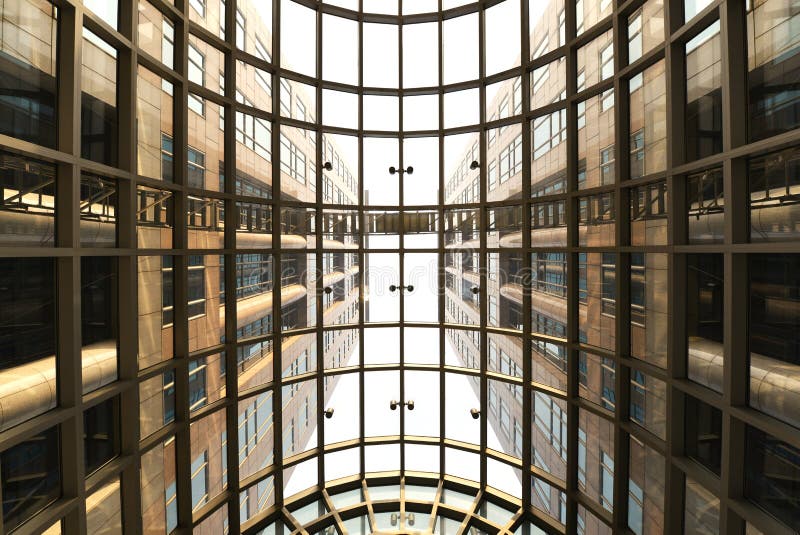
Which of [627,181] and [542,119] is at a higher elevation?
[542,119]

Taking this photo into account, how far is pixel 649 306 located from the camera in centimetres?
672

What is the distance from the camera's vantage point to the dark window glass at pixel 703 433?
18.0 ft

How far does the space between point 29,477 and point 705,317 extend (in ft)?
35.0

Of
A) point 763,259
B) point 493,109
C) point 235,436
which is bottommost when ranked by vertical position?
point 235,436

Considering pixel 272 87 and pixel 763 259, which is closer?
pixel 763 259

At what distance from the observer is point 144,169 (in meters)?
6.52

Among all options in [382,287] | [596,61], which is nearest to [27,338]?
[382,287]

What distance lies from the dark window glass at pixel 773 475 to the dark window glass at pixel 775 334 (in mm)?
454

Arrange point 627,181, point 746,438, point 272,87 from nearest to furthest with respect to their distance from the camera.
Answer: point 746,438 < point 627,181 < point 272,87

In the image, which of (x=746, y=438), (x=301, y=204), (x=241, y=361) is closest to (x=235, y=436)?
(x=241, y=361)

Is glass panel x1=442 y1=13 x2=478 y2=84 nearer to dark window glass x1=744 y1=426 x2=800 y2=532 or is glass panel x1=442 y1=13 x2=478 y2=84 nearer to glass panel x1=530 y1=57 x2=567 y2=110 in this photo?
glass panel x1=530 y1=57 x2=567 y2=110

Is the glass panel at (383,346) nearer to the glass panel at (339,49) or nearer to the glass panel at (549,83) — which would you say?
the glass panel at (549,83)

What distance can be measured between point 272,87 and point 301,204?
3.39 metres

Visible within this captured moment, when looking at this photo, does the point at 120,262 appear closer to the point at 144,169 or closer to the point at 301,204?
the point at 144,169
